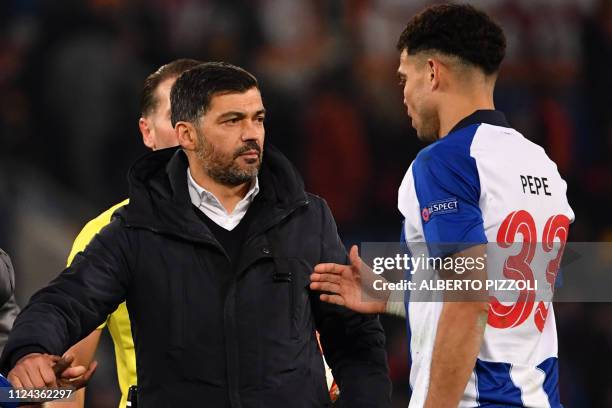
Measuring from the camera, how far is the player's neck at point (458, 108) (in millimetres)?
2682

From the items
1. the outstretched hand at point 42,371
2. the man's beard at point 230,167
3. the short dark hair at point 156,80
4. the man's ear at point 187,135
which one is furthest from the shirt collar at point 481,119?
the short dark hair at point 156,80

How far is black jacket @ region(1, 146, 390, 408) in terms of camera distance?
264 centimetres

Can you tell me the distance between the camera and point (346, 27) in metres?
6.11

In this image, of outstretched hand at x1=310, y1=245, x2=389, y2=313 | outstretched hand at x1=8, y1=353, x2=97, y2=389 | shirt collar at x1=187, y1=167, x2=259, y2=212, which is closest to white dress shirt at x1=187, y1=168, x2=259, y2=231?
shirt collar at x1=187, y1=167, x2=259, y2=212

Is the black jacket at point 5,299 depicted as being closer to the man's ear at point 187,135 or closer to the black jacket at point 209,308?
the black jacket at point 209,308

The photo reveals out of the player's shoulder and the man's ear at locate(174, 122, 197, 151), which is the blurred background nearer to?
the man's ear at locate(174, 122, 197, 151)

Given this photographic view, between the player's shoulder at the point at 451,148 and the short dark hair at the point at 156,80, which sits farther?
the short dark hair at the point at 156,80

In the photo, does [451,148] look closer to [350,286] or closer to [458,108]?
[458,108]

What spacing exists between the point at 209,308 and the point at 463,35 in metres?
0.89

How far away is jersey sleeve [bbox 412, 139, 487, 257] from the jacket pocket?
1.18 feet

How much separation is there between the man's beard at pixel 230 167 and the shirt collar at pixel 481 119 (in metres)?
0.51

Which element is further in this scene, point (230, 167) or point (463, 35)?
point (230, 167)

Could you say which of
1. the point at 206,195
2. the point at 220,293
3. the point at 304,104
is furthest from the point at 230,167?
the point at 304,104

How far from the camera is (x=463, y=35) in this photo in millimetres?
2697
